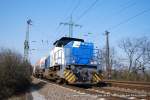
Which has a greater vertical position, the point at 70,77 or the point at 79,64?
the point at 79,64

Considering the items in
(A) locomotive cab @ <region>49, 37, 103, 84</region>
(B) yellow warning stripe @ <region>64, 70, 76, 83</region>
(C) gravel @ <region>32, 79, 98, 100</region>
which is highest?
(A) locomotive cab @ <region>49, 37, 103, 84</region>

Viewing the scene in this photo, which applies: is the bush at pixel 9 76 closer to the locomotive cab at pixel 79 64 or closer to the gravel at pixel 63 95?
the locomotive cab at pixel 79 64

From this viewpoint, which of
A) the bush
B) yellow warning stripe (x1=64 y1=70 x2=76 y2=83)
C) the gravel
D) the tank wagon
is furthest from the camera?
the bush

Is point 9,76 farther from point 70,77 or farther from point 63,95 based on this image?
point 63,95

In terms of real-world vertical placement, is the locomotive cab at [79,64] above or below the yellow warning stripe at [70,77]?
above

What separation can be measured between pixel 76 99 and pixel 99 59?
7399 millimetres

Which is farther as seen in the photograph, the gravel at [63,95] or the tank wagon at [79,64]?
the tank wagon at [79,64]

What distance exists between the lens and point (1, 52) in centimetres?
2472

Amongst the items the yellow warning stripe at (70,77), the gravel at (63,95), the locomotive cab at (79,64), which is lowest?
the gravel at (63,95)

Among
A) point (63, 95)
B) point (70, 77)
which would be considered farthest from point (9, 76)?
point (63, 95)

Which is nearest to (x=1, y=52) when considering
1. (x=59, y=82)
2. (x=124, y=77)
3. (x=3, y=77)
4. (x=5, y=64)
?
(x=5, y=64)

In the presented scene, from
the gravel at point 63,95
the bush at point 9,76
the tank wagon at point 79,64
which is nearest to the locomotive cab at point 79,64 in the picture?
the tank wagon at point 79,64

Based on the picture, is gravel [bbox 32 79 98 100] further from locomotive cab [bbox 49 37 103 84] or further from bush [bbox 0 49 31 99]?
bush [bbox 0 49 31 99]

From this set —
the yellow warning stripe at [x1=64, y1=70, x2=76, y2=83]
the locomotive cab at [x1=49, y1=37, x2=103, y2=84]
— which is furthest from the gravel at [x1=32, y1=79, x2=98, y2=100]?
the locomotive cab at [x1=49, y1=37, x2=103, y2=84]
